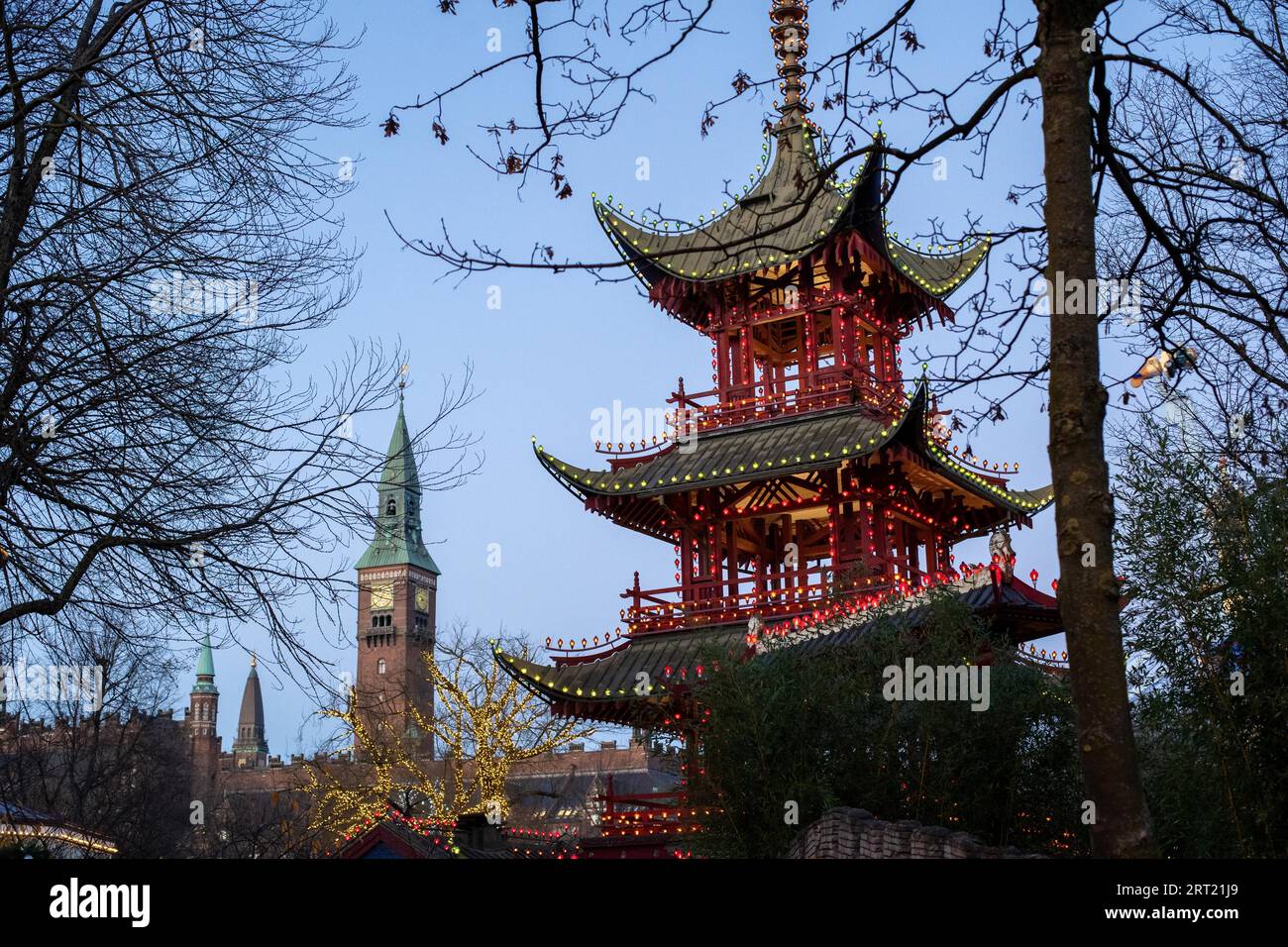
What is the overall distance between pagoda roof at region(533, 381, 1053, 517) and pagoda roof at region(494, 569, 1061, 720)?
8.57 ft

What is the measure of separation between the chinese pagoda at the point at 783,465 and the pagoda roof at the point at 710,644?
0.06m

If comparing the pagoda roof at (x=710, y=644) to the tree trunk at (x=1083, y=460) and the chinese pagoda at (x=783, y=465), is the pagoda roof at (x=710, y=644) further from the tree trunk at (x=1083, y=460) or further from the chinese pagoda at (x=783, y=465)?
the tree trunk at (x=1083, y=460)

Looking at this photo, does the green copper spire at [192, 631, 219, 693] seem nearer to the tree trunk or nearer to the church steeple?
the church steeple

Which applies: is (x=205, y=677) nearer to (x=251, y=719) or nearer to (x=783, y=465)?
(x=251, y=719)

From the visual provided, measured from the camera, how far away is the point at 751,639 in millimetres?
19750

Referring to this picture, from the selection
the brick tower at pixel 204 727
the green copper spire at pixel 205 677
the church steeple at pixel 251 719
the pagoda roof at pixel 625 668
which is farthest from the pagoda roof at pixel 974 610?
the church steeple at pixel 251 719

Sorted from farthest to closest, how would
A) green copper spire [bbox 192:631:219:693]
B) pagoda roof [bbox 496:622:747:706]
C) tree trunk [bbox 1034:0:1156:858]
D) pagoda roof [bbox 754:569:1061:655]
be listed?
green copper spire [bbox 192:631:219:693], pagoda roof [bbox 496:622:747:706], pagoda roof [bbox 754:569:1061:655], tree trunk [bbox 1034:0:1156:858]

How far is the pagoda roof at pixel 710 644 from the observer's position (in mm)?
17938

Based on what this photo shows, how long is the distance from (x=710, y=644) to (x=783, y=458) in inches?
297

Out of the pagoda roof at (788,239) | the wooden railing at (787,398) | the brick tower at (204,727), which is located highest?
the pagoda roof at (788,239)

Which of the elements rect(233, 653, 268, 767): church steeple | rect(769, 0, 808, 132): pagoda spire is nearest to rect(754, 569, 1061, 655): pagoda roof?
rect(769, 0, 808, 132): pagoda spire

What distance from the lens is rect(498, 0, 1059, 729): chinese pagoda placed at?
22562 millimetres
